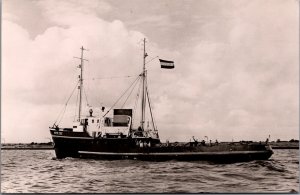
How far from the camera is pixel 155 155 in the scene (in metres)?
16.6

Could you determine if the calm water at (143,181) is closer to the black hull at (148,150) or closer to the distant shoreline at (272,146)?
the distant shoreline at (272,146)

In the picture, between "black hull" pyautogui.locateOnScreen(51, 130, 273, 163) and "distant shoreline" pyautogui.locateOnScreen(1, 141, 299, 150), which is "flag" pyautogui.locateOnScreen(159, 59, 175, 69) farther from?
"black hull" pyautogui.locateOnScreen(51, 130, 273, 163)

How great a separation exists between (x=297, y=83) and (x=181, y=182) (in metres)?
4.08

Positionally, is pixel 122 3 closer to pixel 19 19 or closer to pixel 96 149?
pixel 19 19

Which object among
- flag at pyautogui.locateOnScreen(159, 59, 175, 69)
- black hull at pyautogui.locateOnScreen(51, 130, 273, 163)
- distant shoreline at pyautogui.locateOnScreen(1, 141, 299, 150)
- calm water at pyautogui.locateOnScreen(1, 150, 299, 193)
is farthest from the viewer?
black hull at pyautogui.locateOnScreen(51, 130, 273, 163)

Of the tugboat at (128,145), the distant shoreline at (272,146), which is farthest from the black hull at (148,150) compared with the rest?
the distant shoreline at (272,146)

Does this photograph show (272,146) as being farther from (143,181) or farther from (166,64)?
(143,181)

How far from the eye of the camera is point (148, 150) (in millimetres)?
16719

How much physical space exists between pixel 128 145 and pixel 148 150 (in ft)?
3.48

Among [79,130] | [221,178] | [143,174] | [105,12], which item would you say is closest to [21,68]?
[105,12]

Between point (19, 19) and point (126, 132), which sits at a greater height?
point (19, 19)

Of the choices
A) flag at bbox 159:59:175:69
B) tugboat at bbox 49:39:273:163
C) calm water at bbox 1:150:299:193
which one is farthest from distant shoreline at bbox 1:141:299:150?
flag at bbox 159:59:175:69

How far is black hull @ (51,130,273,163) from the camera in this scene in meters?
16.0

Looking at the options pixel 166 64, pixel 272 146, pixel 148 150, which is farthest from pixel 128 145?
pixel 272 146
